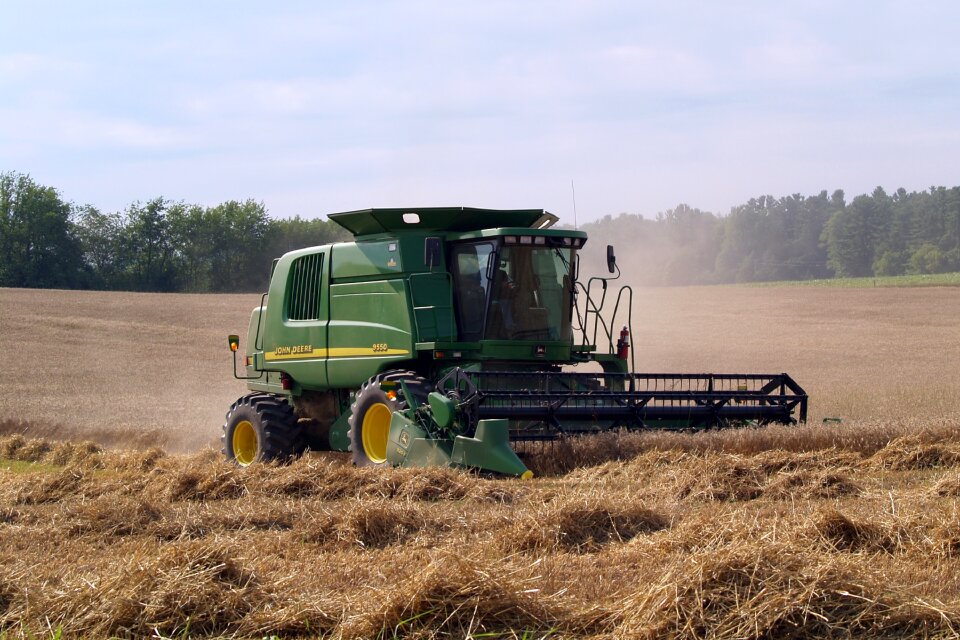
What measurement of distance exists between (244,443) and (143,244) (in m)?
45.0

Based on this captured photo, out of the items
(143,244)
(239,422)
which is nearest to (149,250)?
(143,244)

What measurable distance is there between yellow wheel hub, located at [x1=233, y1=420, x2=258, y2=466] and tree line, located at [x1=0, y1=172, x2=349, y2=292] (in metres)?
37.3

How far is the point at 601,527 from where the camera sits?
602 cm

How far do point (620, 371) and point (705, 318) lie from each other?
2303 cm

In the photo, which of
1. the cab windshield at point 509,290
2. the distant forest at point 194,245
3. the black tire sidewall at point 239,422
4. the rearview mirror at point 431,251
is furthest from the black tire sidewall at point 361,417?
the distant forest at point 194,245

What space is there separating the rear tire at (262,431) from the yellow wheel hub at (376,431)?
4.42ft

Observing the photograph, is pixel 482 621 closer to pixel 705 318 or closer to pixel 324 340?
pixel 324 340

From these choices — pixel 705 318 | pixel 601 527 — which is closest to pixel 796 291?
pixel 705 318

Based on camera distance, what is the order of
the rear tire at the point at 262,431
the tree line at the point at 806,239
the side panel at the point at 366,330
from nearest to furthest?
the side panel at the point at 366,330 → the rear tire at the point at 262,431 → the tree line at the point at 806,239

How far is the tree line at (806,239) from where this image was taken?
5650 centimetres

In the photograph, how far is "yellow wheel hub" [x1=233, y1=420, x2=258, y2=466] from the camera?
12.8 meters

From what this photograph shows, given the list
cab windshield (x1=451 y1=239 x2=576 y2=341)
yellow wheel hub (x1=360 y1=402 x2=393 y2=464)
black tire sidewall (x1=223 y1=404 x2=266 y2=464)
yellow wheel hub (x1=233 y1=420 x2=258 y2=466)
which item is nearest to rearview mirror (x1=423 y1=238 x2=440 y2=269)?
cab windshield (x1=451 y1=239 x2=576 y2=341)

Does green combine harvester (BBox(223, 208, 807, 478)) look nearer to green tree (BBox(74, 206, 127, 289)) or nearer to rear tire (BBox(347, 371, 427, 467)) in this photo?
rear tire (BBox(347, 371, 427, 467))

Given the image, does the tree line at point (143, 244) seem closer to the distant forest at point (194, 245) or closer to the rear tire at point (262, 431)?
the distant forest at point (194, 245)
